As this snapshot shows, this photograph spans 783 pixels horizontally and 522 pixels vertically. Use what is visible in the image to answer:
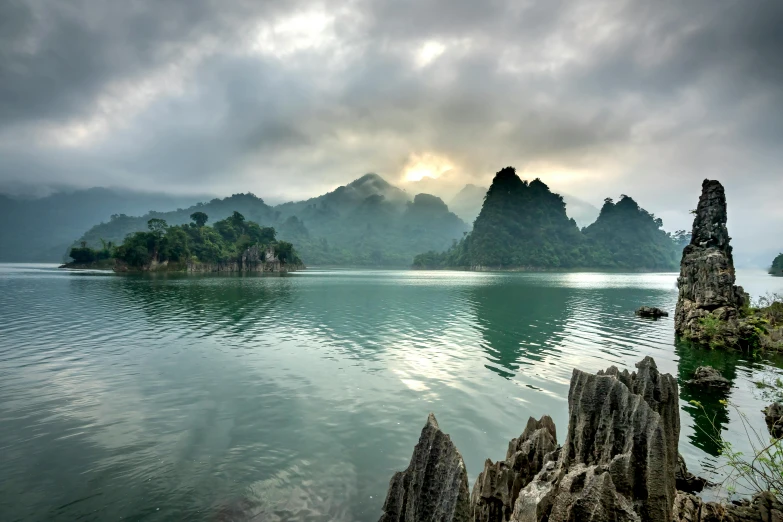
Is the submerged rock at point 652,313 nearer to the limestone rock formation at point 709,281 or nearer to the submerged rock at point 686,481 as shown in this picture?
the limestone rock formation at point 709,281

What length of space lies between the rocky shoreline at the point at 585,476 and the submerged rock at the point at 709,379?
14.4 meters

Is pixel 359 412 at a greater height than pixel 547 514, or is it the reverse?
pixel 547 514

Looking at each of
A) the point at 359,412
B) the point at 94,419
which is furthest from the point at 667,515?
the point at 94,419

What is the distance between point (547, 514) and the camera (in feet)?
16.3

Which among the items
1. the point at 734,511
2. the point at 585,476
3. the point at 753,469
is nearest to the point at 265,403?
the point at 585,476

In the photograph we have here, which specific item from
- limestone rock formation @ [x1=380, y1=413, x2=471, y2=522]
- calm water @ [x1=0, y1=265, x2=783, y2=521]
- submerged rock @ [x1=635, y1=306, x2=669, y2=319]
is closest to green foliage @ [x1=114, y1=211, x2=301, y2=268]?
calm water @ [x1=0, y1=265, x2=783, y2=521]

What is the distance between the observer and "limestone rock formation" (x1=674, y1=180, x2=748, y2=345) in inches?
1117

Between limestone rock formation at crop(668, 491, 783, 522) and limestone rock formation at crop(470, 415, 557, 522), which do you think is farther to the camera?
limestone rock formation at crop(470, 415, 557, 522)

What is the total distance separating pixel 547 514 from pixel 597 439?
249cm

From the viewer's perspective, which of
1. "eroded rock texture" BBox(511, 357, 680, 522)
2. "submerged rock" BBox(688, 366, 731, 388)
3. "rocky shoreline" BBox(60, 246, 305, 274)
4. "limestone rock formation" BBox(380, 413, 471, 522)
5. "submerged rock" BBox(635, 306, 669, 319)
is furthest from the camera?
"rocky shoreline" BBox(60, 246, 305, 274)

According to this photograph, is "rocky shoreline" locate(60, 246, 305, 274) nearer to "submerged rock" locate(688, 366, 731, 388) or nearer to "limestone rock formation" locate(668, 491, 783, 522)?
"submerged rock" locate(688, 366, 731, 388)

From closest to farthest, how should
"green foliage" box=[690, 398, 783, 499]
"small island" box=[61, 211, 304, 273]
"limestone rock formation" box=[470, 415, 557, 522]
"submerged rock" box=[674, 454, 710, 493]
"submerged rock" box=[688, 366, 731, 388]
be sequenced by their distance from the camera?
"green foliage" box=[690, 398, 783, 499] → "limestone rock formation" box=[470, 415, 557, 522] → "submerged rock" box=[674, 454, 710, 493] → "submerged rock" box=[688, 366, 731, 388] → "small island" box=[61, 211, 304, 273]

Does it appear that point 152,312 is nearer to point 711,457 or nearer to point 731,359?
point 711,457

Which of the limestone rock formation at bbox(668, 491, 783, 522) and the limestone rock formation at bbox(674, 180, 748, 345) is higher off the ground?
the limestone rock formation at bbox(674, 180, 748, 345)
